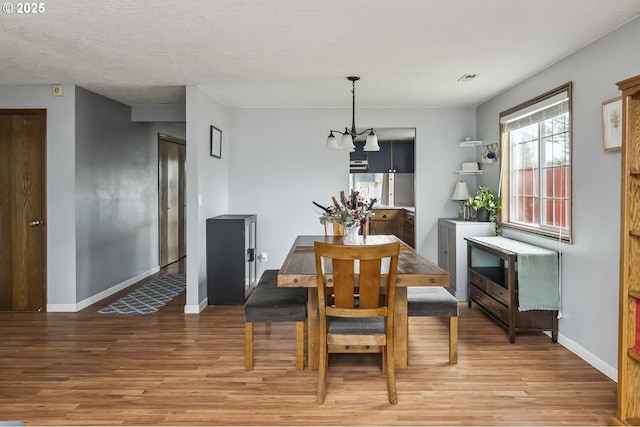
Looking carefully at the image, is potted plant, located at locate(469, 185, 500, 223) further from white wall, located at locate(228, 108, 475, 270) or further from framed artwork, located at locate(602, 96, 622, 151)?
framed artwork, located at locate(602, 96, 622, 151)

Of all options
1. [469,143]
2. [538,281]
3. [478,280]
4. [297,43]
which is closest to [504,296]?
[538,281]

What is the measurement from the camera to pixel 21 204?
15.2 feet

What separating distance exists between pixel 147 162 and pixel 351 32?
14.3 feet

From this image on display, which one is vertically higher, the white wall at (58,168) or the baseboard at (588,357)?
the white wall at (58,168)

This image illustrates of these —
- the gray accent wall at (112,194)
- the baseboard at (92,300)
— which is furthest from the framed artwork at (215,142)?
the baseboard at (92,300)

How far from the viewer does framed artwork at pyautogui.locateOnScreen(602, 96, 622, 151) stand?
9.50 ft

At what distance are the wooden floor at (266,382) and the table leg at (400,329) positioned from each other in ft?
0.28

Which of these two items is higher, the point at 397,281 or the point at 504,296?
the point at 397,281

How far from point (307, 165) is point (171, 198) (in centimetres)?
285

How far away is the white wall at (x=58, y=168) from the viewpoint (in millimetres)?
4613

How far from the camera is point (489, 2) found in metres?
2.56

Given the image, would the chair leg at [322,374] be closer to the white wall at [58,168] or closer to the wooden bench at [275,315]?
the wooden bench at [275,315]

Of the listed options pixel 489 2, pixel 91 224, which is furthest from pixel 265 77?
pixel 91 224

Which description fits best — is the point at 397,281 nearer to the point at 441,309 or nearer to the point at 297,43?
the point at 441,309
